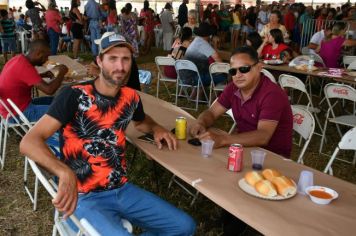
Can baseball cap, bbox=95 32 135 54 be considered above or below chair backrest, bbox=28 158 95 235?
above

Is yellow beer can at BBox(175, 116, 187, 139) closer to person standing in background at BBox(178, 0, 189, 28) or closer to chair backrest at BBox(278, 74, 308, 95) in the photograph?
chair backrest at BBox(278, 74, 308, 95)

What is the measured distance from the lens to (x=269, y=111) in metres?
2.58

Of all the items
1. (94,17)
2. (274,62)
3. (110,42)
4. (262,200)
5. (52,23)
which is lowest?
(262,200)

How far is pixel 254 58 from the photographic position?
2691 millimetres

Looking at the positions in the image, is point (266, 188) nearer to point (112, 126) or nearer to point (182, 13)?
point (112, 126)

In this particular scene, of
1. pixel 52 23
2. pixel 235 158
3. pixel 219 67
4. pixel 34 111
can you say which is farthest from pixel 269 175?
pixel 52 23

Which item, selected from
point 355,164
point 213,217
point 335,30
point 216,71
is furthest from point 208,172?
point 335,30

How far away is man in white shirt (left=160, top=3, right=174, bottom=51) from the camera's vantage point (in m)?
12.6

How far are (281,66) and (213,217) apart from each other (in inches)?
135

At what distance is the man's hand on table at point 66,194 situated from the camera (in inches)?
65.9

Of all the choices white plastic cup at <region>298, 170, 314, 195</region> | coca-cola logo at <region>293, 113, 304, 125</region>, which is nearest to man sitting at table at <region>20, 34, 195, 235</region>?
white plastic cup at <region>298, 170, 314, 195</region>

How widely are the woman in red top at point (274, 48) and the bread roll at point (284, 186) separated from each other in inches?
182

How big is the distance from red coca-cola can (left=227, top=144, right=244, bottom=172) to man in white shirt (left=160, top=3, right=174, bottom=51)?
36.7 ft

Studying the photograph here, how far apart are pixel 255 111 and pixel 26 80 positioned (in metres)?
2.46
